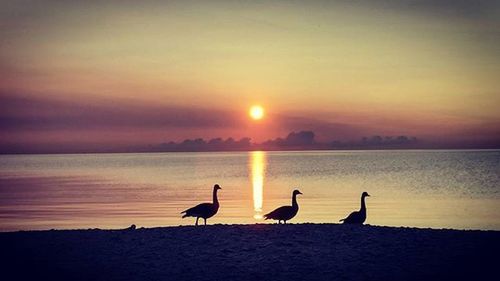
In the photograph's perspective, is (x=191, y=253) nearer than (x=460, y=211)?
Yes

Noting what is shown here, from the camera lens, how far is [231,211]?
159ft

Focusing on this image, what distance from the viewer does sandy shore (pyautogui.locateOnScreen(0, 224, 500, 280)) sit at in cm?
1536

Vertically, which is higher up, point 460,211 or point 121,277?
point 460,211

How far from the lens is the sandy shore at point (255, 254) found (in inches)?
605

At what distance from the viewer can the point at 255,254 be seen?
16.7 metres

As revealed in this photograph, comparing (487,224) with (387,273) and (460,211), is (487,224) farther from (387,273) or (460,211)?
(387,273)

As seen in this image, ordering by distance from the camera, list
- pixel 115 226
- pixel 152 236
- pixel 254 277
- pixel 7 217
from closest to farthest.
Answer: pixel 254 277 → pixel 152 236 → pixel 115 226 → pixel 7 217

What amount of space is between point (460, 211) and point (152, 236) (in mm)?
38985

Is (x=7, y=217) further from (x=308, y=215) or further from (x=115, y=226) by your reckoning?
(x=308, y=215)

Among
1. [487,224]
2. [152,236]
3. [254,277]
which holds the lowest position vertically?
[254,277]

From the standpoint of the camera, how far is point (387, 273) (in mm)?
15227

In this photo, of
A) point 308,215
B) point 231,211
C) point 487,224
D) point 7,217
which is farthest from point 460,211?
point 7,217

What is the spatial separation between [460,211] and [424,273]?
39.0 metres

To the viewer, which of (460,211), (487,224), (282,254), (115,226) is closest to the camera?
(282,254)
